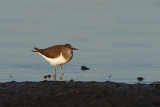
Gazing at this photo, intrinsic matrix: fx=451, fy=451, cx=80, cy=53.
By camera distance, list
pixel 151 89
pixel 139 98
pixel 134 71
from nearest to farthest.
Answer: pixel 139 98 < pixel 151 89 < pixel 134 71

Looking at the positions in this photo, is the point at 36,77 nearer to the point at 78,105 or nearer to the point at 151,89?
the point at 151,89

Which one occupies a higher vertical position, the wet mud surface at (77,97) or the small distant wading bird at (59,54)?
the small distant wading bird at (59,54)

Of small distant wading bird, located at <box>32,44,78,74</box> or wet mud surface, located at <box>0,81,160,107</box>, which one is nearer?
wet mud surface, located at <box>0,81,160,107</box>

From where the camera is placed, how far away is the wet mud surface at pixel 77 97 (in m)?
11.8

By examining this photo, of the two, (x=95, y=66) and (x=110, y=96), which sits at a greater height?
(x=95, y=66)

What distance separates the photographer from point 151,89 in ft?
46.3

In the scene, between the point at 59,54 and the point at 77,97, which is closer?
the point at 77,97

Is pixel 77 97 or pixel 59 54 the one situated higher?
pixel 59 54

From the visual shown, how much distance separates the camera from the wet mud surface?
38.6 feet

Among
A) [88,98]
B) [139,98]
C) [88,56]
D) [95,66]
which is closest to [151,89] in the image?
[139,98]

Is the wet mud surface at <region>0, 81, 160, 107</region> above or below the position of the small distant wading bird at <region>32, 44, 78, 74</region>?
below

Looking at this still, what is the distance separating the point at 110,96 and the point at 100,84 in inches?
110

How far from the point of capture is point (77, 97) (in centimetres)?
1225

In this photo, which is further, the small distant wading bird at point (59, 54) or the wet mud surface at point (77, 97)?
the small distant wading bird at point (59, 54)
